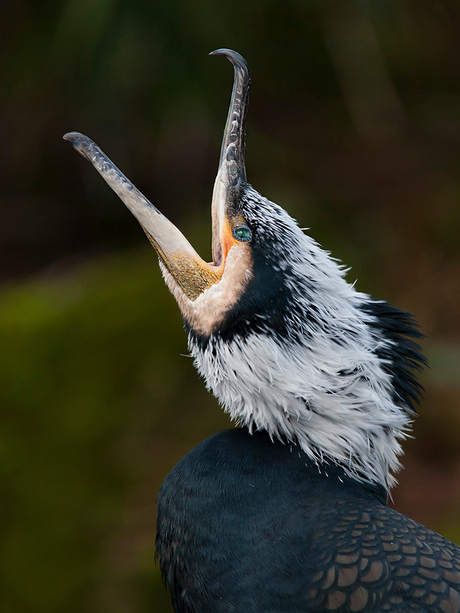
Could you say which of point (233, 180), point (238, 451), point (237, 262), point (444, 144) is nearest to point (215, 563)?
point (238, 451)

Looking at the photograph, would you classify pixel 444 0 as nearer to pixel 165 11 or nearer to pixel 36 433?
pixel 165 11

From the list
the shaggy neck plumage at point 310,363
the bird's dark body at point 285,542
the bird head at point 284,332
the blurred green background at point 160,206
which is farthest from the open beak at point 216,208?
the blurred green background at point 160,206

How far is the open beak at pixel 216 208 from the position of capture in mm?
2057

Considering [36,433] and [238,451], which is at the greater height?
[238,451]

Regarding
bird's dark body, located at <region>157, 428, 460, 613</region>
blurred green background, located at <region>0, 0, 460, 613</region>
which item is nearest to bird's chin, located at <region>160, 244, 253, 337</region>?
bird's dark body, located at <region>157, 428, 460, 613</region>

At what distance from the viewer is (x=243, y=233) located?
80.9 inches

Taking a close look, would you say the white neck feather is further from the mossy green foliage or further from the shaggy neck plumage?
the mossy green foliage

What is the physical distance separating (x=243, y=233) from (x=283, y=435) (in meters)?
0.68

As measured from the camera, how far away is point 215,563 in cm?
179

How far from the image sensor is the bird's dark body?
5.57ft

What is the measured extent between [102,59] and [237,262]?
12.4 feet

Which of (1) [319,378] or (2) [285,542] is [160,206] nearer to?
(1) [319,378]

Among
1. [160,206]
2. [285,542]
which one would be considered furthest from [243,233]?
[160,206]

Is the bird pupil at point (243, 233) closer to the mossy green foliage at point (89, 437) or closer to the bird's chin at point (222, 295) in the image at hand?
the bird's chin at point (222, 295)
